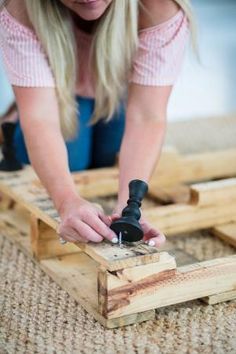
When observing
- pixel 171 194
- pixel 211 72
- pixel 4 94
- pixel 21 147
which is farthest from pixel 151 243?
pixel 211 72

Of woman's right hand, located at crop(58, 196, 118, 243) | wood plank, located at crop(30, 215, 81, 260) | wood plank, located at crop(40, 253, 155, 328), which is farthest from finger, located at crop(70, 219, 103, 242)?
wood plank, located at crop(30, 215, 81, 260)

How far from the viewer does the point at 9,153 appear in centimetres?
137

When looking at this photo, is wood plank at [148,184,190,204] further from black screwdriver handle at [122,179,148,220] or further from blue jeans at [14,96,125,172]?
black screwdriver handle at [122,179,148,220]

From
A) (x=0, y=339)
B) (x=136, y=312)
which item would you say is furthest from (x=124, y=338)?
(x=0, y=339)

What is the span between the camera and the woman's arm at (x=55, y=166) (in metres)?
0.92

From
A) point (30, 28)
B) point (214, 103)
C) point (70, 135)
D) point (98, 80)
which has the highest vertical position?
point (30, 28)

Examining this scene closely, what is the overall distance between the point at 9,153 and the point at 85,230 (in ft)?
1.67

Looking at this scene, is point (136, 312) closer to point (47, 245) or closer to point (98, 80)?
point (47, 245)

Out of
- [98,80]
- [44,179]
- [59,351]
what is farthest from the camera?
[98,80]

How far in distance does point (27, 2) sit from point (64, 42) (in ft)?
0.33

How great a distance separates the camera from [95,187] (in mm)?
1372

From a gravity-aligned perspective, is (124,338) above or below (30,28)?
below

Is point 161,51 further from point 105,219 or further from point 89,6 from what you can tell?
point 105,219

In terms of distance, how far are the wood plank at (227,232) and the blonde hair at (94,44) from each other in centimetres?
31
